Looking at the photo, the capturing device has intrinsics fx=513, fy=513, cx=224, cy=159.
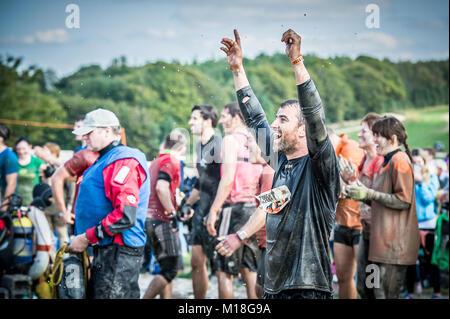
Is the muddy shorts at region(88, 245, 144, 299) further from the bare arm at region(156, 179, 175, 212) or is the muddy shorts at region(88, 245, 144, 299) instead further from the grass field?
the grass field

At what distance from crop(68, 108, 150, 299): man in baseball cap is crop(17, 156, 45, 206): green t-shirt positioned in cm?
394

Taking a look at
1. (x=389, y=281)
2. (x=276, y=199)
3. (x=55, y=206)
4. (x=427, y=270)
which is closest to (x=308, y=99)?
(x=276, y=199)

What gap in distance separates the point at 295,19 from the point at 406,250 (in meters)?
2.43

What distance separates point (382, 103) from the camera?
10.8 meters

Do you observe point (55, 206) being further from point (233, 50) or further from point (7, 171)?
point (233, 50)

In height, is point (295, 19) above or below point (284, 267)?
above

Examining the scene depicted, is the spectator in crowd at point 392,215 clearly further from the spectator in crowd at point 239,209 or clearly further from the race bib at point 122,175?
the race bib at point 122,175

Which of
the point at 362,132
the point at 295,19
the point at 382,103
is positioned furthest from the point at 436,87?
the point at 295,19

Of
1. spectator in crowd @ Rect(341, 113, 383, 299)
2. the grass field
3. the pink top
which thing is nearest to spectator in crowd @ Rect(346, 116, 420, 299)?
spectator in crowd @ Rect(341, 113, 383, 299)

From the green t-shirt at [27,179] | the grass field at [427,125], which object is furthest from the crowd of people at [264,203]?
the grass field at [427,125]

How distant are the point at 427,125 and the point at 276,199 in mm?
8428

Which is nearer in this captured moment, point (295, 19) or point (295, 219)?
point (295, 219)

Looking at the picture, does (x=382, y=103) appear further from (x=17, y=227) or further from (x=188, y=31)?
(x=17, y=227)

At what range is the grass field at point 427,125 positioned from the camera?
9.96 metres
